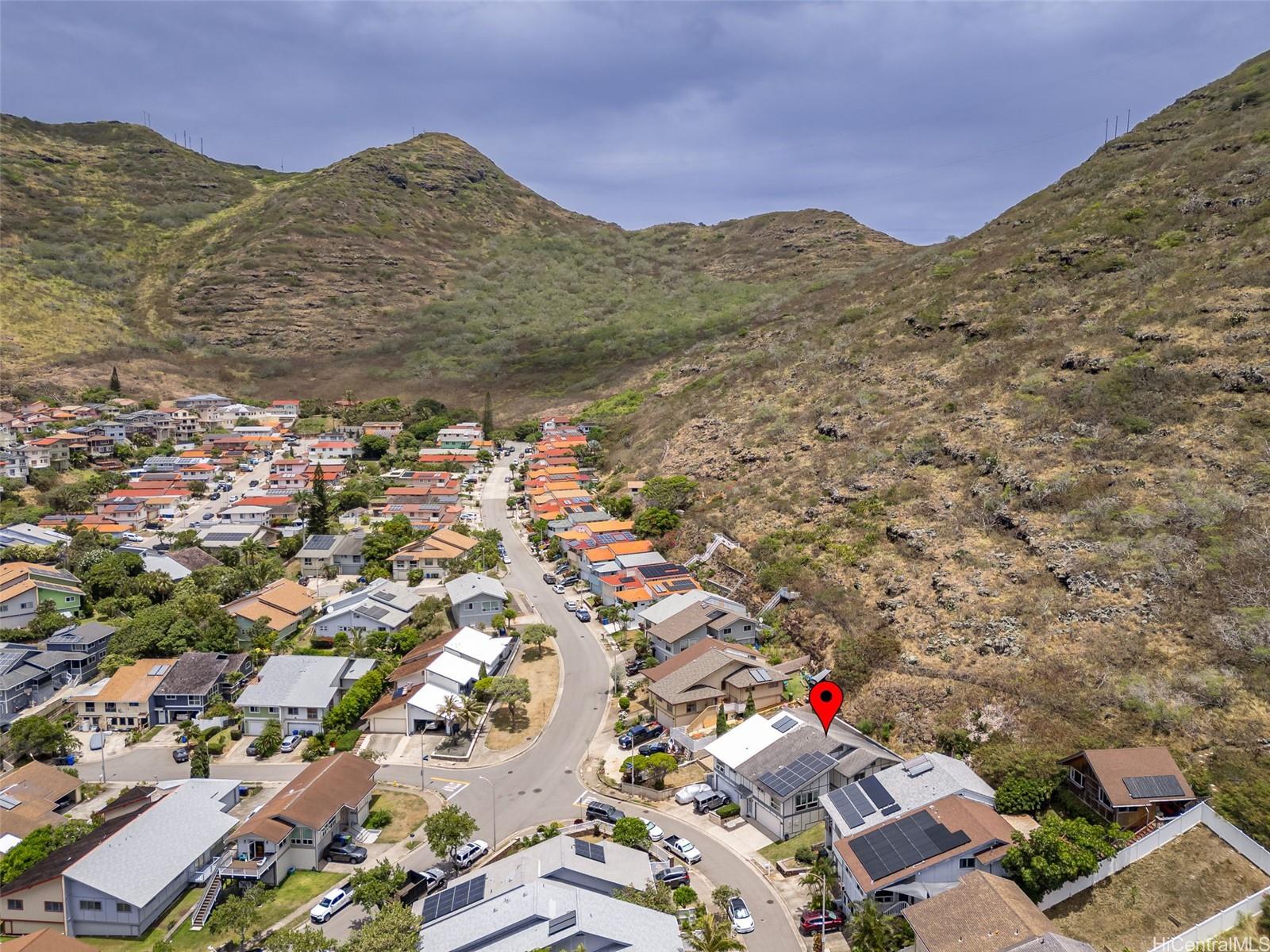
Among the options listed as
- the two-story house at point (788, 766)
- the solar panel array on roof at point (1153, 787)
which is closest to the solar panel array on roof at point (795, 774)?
the two-story house at point (788, 766)

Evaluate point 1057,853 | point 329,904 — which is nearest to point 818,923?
point 1057,853

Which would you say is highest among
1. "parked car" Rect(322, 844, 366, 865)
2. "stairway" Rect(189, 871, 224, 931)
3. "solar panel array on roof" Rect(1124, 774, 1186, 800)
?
"solar panel array on roof" Rect(1124, 774, 1186, 800)

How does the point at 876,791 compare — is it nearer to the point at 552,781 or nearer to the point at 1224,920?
the point at 1224,920

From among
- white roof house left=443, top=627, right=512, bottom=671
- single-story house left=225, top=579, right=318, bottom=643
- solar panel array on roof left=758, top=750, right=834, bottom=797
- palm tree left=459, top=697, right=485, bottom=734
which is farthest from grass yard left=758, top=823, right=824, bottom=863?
single-story house left=225, top=579, right=318, bottom=643

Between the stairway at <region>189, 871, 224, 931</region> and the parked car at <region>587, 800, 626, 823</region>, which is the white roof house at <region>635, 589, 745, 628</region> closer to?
the parked car at <region>587, 800, 626, 823</region>

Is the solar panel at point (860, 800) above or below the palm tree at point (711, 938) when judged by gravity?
above

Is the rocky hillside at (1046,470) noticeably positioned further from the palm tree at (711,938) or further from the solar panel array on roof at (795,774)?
the palm tree at (711,938)
